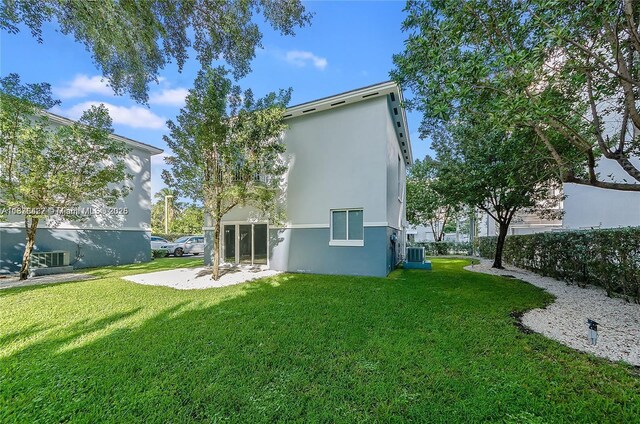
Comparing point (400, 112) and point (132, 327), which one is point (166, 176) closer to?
point (132, 327)

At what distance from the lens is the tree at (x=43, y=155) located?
7629mm

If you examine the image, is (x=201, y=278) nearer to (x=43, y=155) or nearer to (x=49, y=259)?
(x=43, y=155)

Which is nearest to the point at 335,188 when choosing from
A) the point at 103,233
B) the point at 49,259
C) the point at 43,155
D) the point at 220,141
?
the point at 220,141

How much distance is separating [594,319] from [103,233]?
1776cm

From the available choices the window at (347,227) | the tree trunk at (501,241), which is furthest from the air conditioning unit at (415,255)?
the window at (347,227)

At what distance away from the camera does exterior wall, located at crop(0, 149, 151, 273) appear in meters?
10.3

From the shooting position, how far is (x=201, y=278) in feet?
30.1

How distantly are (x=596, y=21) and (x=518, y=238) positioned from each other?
11683 mm

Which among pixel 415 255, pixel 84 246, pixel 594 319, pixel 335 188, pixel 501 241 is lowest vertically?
pixel 594 319

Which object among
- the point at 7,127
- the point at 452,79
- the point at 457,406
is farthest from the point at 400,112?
the point at 7,127

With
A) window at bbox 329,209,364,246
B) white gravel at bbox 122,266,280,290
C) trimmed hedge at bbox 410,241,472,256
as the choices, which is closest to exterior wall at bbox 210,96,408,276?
window at bbox 329,209,364,246

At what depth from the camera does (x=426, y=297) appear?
6535 millimetres

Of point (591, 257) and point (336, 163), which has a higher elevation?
point (336, 163)

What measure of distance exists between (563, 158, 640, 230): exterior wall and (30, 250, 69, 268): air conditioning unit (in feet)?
70.6
